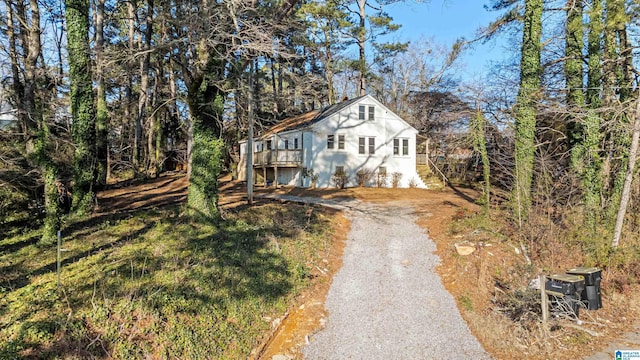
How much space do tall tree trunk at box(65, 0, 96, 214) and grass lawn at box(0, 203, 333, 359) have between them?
3.93 ft

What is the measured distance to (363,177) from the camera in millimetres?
24062

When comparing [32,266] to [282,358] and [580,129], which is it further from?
[580,129]

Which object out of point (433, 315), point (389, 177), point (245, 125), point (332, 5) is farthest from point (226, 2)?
point (389, 177)

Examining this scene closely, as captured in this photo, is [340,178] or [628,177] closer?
[628,177]

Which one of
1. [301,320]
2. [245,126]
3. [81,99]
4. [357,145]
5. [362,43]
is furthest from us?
[362,43]

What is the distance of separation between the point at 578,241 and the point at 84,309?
11.1m

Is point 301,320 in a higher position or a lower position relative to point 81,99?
lower

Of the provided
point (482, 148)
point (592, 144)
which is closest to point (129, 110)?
point (482, 148)

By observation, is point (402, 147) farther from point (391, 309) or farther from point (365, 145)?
point (391, 309)

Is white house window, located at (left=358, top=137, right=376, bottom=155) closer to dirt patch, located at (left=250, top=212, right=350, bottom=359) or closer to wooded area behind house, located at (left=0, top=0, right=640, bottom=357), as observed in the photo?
wooded area behind house, located at (left=0, top=0, right=640, bottom=357)

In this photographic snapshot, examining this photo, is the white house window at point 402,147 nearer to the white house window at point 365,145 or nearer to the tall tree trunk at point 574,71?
the white house window at point 365,145

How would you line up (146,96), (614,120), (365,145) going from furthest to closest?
(365,145)
(146,96)
(614,120)

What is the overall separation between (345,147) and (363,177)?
241 centimetres

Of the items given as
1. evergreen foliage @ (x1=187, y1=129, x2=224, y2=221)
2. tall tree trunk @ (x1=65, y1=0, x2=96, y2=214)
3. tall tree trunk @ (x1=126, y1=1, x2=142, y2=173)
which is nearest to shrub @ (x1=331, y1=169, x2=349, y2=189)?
tall tree trunk @ (x1=126, y1=1, x2=142, y2=173)
